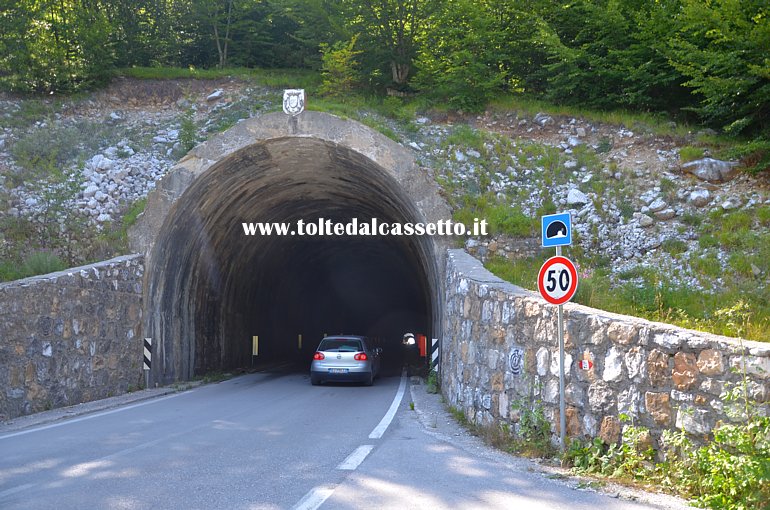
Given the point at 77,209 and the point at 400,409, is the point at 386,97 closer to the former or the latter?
the point at 77,209

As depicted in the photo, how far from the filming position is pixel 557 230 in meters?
8.95

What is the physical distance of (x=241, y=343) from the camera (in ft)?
91.4

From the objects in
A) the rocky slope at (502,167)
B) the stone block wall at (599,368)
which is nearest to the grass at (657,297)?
the rocky slope at (502,167)

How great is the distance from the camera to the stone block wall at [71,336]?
12266 millimetres

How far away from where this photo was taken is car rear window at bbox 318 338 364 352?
68.1 feet

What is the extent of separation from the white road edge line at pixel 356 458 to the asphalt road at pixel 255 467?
12mm

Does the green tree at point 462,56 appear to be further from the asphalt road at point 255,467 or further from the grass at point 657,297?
the asphalt road at point 255,467

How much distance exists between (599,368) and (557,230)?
75.7 inches

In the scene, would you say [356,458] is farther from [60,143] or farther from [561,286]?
[60,143]

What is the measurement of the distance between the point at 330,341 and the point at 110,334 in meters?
7.04

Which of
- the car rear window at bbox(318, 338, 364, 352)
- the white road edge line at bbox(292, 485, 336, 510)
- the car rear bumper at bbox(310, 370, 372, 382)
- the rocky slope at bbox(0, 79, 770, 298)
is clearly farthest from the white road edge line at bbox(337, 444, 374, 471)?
the car rear window at bbox(318, 338, 364, 352)

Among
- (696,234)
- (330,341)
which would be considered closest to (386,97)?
(330,341)

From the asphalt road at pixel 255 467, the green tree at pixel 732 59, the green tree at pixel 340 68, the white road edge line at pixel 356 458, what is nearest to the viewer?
the asphalt road at pixel 255 467

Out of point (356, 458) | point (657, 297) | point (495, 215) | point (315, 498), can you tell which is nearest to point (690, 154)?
point (495, 215)
